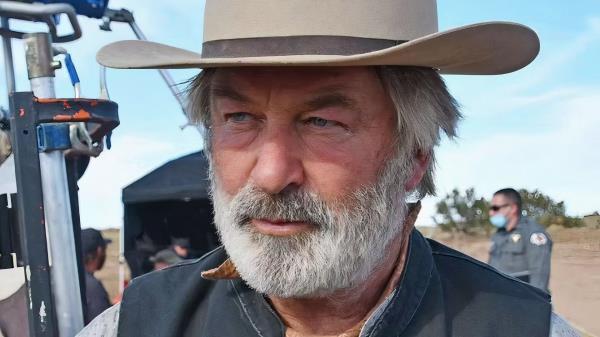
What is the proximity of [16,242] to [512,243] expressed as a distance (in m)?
5.06

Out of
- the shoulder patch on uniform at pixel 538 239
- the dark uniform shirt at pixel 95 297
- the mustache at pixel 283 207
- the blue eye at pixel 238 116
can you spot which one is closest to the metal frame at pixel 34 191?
the blue eye at pixel 238 116

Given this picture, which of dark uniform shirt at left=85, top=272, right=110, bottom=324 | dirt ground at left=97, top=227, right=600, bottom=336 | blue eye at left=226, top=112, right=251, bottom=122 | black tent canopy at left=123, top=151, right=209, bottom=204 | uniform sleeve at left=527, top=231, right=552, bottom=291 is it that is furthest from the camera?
black tent canopy at left=123, top=151, right=209, bottom=204

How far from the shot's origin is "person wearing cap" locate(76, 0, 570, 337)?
64.7 inches

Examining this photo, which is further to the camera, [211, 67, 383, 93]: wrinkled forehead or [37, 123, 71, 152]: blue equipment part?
[37, 123, 71, 152]: blue equipment part

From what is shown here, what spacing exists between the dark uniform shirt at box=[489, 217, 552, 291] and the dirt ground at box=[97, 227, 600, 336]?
0.54ft

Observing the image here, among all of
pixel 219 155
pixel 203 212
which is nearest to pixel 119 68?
pixel 219 155

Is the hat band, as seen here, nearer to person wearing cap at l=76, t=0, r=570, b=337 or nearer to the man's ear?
person wearing cap at l=76, t=0, r=570, b=337

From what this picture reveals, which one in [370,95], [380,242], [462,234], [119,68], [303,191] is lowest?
[462,234]

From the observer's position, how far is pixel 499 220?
6629 millimetres

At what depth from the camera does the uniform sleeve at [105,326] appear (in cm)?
185

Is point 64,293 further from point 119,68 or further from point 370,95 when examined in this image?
point 370,95

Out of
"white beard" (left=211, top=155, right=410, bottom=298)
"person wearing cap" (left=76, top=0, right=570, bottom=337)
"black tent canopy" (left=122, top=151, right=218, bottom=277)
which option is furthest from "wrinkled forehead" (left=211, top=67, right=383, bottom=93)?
"black tent canopy" (left=122, top=151, right=218, bottom=277)

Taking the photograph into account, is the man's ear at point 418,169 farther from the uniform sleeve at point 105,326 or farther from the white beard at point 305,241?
the uniform sleeve at point 105,326

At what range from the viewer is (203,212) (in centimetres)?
918
